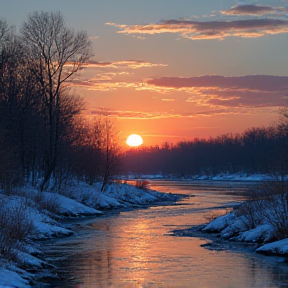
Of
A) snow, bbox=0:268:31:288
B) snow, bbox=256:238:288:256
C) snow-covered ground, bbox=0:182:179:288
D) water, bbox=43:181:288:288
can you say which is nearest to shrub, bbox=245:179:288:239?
snow, bbox=256:238:288:256

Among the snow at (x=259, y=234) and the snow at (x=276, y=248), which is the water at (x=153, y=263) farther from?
the snow at (x=259, y=234)

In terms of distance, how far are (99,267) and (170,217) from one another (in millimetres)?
20810

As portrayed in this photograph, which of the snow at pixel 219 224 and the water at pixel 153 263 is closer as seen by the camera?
the water at pixel 153 263

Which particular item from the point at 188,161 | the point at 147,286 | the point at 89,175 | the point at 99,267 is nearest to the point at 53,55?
the point at 89,175

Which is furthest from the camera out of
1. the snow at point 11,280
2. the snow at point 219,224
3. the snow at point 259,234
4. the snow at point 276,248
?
the snow at point 219,224

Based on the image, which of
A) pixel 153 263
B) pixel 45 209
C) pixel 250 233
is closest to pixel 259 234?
pixel 250 233

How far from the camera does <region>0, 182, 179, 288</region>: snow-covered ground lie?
53.1ft

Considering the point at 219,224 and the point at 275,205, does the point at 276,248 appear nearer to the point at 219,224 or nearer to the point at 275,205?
the point at 275,205

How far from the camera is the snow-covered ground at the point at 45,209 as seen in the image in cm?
1617

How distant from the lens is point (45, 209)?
35938 mm

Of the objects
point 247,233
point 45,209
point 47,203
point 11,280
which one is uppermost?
point 47,203

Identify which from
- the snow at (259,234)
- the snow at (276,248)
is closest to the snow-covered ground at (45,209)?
the snow at (276,248)

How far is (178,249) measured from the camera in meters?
23.0

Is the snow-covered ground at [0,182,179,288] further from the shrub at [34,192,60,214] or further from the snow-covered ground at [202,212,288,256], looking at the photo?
the snow-covered ground at [202,212,288,256]
